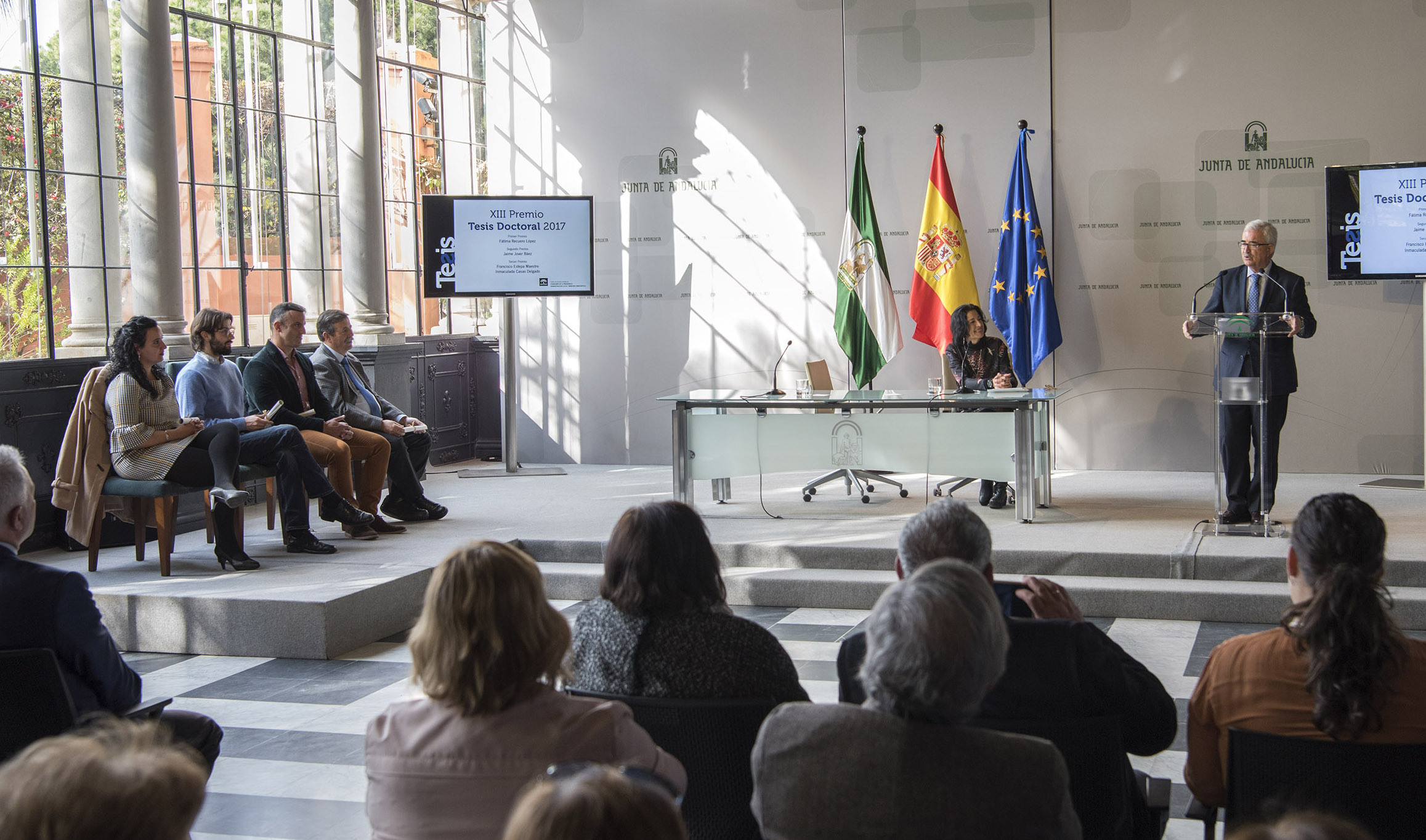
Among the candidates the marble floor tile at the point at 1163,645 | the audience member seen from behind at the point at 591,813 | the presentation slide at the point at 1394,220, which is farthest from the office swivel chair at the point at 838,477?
the audience member seen from behind at the point at 591,813

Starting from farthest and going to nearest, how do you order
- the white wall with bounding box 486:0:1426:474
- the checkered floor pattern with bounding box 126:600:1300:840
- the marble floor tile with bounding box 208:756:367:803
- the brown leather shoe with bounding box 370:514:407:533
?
1. the white wall with bounding box 486:0:1426:474
2. the brown leather shoe with bounding box 370:514:407:533
3. the marble floor tile with bounding box 208:756:367:803
4. the checkered floor pattern with bounding box 126:600:1300:840

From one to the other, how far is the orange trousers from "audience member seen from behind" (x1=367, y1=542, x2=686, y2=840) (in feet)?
14.6

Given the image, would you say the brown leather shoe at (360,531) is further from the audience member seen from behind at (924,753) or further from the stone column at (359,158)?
the audience member seen from behind at (924,753)

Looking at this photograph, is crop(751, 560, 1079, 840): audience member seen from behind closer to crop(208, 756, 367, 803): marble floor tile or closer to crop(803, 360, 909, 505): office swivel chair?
crop(208, 756, 367, 803): marble floor tile

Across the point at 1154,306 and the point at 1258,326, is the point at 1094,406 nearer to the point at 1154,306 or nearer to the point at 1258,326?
the point at 1154,306

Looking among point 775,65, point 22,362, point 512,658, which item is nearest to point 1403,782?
point 512,658

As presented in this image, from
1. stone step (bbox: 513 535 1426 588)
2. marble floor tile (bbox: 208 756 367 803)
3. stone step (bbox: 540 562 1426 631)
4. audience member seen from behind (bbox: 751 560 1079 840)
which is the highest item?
audience member seen from behind (bbox: 751 560 1079 840)

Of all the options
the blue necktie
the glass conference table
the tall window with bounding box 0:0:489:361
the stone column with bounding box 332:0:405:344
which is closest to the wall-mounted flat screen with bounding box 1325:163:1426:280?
the glass conference table

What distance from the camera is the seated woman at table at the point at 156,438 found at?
5324 mm

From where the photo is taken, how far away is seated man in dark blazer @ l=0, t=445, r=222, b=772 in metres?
2.44

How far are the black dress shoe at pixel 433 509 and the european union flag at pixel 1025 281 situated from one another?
355cm

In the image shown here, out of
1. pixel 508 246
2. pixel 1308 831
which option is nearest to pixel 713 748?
pixel 1308 831

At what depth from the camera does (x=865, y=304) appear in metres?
7.90

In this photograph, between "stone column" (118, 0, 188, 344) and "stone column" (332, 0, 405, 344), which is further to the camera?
"stone column" (332, 0, 405, 344)
